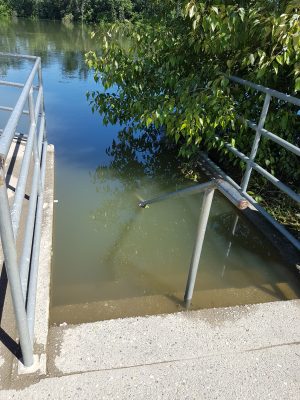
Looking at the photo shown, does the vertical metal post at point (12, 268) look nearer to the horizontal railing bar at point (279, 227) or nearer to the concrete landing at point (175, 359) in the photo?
the concrete landing at point (175, 359)

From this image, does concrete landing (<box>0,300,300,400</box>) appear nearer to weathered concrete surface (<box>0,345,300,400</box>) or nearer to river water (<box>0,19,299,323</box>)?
weathered concrete surface (<box>0,345,300,400</box>)

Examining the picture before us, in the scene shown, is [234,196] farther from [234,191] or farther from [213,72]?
[213,72]

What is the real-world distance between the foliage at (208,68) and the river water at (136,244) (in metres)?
0.73

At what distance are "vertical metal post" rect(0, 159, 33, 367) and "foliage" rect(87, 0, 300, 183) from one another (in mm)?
2687

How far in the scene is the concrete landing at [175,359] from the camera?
1803mm

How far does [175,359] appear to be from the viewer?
78.0 inches

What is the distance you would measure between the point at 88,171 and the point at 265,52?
255 cm

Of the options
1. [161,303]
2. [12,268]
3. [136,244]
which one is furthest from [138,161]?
[12,268]

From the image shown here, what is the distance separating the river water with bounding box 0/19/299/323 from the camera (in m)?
2.65

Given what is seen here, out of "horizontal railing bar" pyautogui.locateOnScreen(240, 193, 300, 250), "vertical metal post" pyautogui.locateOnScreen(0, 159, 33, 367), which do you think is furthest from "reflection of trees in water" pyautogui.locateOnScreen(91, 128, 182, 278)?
"vertical metal post" pyautogui.locateOnScreen(0, 159, 33, 367)

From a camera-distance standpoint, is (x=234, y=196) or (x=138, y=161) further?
(x=138, y=161)

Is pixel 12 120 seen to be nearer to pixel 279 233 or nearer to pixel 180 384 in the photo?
pixel 180 384

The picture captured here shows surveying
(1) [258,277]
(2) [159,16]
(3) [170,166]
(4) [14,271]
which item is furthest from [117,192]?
(4) [14,271]

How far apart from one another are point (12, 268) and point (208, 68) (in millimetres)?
3503
